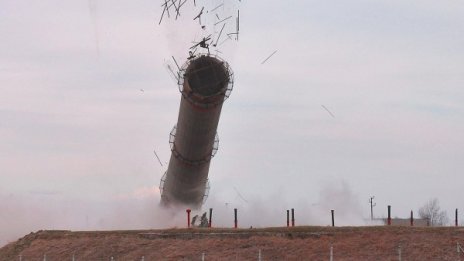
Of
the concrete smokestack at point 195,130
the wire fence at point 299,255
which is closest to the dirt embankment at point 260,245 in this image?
the wire fence at point 299,255

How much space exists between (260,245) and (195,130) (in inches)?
381

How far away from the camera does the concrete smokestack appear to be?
125ft

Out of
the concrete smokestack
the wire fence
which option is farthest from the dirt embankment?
the concrete smokestack

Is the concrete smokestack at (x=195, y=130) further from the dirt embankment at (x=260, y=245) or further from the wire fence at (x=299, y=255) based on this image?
the wire fence at (x=299, y=255)

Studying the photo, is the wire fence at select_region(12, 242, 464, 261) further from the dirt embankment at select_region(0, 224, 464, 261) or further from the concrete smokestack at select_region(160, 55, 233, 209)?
the concrete smokestack at select_region(160, 55, 233, 209)

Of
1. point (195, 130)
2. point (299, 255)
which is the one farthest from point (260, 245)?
point (195, 130)

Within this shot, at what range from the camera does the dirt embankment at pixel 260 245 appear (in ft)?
97.5

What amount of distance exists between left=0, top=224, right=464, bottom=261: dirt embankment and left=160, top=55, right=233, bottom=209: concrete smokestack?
575 cm

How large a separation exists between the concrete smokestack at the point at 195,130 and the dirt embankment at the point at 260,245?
5752 millimetres

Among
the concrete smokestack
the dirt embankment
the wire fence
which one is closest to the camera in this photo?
the wire fence

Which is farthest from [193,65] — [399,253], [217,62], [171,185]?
[399,253]

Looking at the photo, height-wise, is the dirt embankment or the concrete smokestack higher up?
the concrete smokestack

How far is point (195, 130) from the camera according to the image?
40.5 metres

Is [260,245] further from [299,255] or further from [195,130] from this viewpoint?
[195,130]
